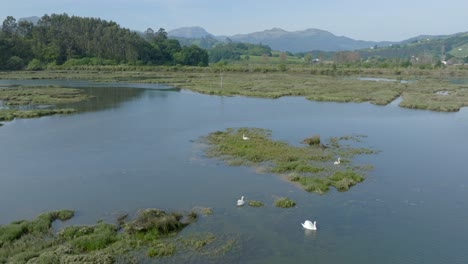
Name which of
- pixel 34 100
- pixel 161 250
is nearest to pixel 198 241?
pixel 161 250

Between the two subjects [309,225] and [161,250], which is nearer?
[161,250]

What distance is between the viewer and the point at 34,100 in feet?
159

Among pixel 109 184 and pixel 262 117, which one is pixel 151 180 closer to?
pixel 109 184

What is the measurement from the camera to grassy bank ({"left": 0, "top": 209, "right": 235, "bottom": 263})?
42.9ft

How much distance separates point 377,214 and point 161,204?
30.4 feet

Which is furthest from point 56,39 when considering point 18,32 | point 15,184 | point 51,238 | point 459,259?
point 459,259

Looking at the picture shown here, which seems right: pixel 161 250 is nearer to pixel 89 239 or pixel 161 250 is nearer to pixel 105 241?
pixel 105 241

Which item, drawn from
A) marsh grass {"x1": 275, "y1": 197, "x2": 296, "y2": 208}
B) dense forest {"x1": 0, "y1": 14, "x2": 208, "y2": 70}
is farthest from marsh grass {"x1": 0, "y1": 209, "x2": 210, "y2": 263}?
dense forest {"x1": 0, "y1": 14, "x2": 208, "y2": 70}

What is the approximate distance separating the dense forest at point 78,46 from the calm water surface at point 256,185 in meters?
76.3

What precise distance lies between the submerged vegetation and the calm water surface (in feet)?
2.90

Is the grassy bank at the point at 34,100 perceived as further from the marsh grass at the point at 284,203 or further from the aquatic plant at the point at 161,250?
the marsh grass at the point at 284,203

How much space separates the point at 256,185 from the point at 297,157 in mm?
5267

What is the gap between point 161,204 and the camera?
17953 mm

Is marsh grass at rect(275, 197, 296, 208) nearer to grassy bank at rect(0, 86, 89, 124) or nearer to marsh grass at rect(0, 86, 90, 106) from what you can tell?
grassy bank at rect(0, 86, 89, 124)
